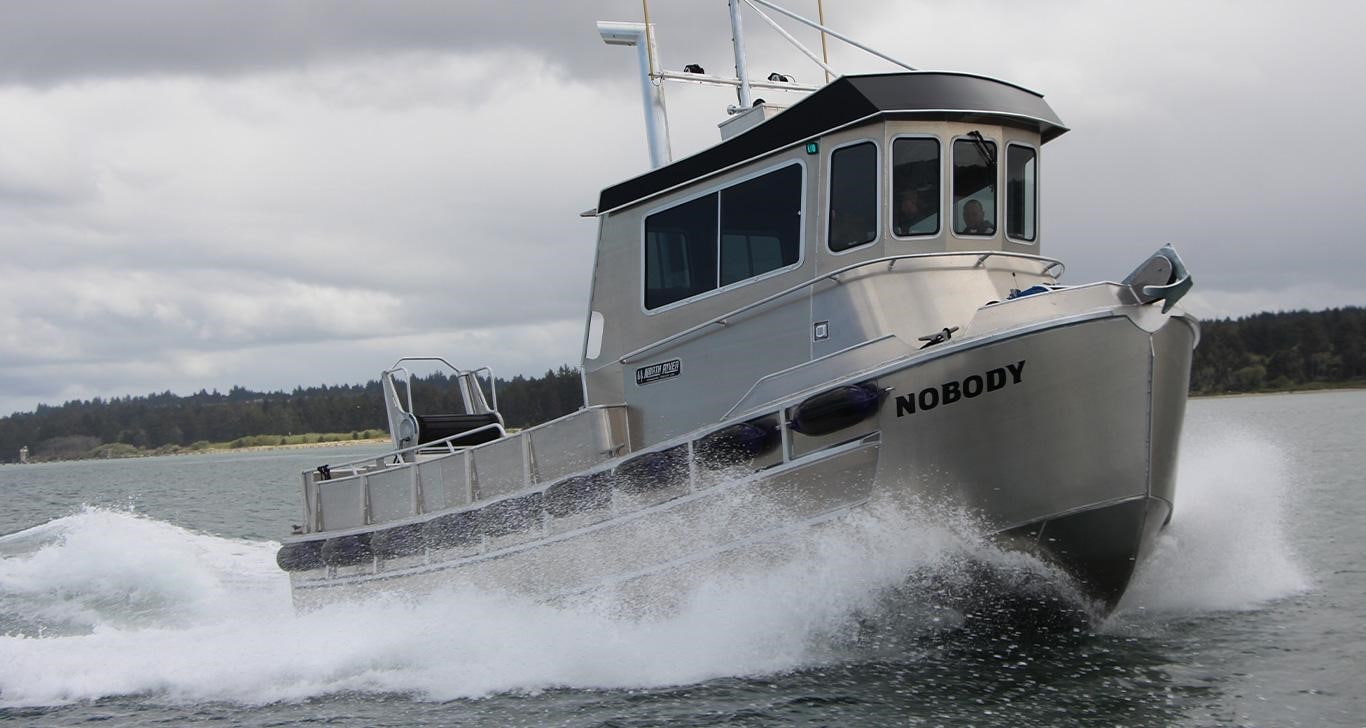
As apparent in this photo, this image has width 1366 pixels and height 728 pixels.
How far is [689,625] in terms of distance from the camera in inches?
328

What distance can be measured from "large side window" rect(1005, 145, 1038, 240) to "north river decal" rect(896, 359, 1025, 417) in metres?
1.83

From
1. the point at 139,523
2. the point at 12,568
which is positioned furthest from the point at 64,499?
the point at 12,568

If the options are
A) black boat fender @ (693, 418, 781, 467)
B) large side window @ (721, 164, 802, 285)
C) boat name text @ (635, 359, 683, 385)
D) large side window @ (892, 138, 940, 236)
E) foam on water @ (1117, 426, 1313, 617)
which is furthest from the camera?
foam on water @ (1117, 426, 1313, 617)

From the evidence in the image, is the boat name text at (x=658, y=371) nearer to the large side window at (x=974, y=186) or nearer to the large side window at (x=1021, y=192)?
the large side window at (x=974, y=186)

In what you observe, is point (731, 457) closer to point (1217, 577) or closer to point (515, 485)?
point (515, 485)

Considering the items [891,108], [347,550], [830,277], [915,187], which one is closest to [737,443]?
[830,277]

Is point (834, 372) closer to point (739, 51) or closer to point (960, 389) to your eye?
point (960, 389)

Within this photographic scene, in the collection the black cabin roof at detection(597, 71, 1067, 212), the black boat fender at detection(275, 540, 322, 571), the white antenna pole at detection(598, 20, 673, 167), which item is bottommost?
the black boat fender at detection(275, 540, 322, 571)

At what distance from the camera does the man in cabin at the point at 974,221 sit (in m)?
8.63

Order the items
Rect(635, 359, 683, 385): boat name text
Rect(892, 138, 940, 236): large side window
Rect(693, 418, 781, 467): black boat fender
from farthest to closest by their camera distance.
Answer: Rect(635, 359, 683, 385): boat name text
Rect(892, 138, 940, 236): large side window
Rect(693, 418, 781, 467): black boat fender

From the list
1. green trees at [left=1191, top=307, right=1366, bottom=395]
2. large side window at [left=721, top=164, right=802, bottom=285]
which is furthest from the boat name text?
green trees at [left=1191, top=307, right=1366, bottom=395]

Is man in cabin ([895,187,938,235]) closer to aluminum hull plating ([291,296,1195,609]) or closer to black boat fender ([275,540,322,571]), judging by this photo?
aluminum hull plating ([291,296,1195,609])

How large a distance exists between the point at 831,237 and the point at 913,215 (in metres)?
0.60

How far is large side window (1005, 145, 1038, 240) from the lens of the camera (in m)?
8.87
